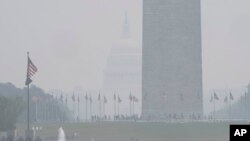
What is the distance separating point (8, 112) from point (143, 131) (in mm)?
30255

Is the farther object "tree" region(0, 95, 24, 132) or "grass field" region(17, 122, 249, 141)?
"grass field" region(17, 122, 249, 141)

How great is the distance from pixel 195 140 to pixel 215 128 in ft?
65.2

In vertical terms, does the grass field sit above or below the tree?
below

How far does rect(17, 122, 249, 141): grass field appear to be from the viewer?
131 metres

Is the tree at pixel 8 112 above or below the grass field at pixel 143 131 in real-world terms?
above

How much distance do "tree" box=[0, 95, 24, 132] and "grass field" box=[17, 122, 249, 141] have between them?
77.8 inches

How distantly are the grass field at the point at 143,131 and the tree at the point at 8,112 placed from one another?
1.98 metres

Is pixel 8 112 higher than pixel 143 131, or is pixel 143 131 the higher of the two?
pixel 8 112

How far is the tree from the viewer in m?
119

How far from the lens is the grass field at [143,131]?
131 meters

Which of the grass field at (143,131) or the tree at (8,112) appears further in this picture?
the grass field at (143,131)

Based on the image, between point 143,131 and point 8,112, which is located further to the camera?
point 143,131

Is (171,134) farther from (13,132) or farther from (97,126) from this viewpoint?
(13,132)

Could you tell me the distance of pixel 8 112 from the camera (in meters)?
127
